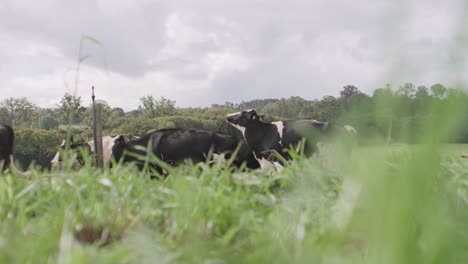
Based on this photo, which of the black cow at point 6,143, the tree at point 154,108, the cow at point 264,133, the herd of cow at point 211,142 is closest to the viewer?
the herd of cow at point 211,142

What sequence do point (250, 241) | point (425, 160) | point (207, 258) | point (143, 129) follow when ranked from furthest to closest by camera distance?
point (143, 129), point (250, 241), point (207, 258), point (425, 160)

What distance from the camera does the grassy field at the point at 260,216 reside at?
0.36 m

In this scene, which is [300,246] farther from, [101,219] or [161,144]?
[161,144]

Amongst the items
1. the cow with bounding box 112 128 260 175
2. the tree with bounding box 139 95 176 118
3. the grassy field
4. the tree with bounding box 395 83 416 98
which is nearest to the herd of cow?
the cow with bounding box 112 128 260 175

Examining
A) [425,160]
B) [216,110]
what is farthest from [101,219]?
[216,110]

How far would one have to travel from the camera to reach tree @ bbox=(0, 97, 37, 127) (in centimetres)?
9325

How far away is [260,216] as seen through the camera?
3.50 ft

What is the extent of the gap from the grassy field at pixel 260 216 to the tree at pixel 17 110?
337 ft

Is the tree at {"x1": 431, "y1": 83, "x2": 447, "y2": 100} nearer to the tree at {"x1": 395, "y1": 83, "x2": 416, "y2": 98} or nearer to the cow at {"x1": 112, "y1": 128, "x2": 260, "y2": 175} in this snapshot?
the tree at {"x1": 395, "y1": 83, "x2": 416, "y2": 98}

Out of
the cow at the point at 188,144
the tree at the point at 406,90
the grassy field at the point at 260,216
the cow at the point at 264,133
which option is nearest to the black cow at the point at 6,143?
the cow at the point at 188,144

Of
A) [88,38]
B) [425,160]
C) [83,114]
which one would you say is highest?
[88,38]

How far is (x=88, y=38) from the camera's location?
56.2 inches

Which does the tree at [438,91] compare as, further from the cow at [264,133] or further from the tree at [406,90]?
the cow at [264,133]

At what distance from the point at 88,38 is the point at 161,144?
335 inches
